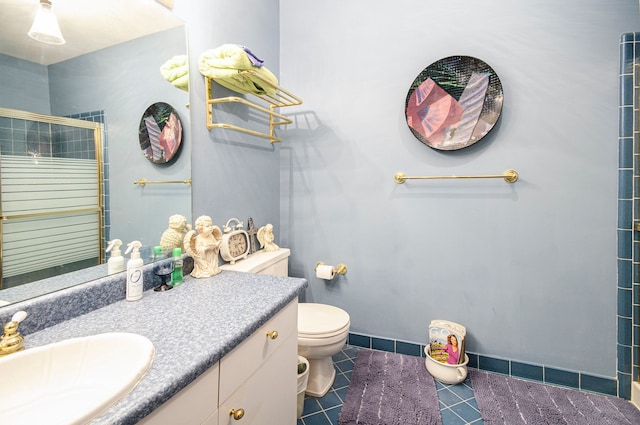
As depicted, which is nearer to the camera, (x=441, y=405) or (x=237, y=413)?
(x=237, y=413)

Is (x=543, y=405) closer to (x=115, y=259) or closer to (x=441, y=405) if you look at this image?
(x=441, y=405)

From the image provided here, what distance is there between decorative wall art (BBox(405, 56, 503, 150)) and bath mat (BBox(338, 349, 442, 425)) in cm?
133

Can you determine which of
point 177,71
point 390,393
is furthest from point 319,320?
point 177,71

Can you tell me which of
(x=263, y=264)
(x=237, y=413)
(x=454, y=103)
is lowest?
(x=237, y=413)

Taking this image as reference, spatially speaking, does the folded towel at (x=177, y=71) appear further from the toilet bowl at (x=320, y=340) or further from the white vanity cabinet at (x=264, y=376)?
the toilet bowl at (x=320, y=340)

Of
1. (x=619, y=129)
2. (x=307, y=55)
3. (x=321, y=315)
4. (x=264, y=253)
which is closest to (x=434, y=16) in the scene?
(x=307, y=55)

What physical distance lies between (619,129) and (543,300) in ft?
3.17

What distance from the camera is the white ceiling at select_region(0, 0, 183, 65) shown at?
2.75 ft

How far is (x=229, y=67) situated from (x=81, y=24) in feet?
1.80

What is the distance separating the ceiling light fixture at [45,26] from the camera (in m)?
0.89

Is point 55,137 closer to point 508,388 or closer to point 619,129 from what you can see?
point 508,388

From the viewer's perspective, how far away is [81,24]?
1007 millimetres

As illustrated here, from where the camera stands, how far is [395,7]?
195 cm

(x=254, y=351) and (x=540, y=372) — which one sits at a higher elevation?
(x=254, y=351)
